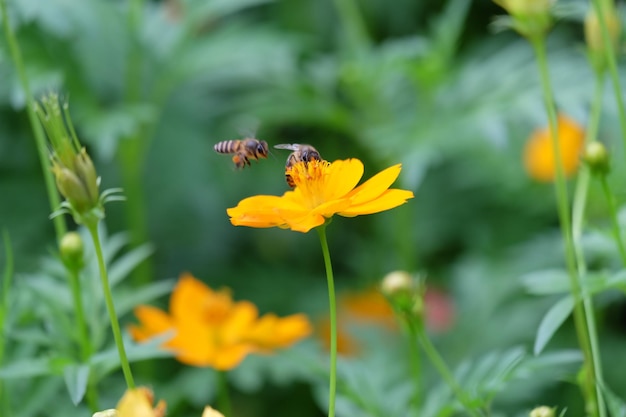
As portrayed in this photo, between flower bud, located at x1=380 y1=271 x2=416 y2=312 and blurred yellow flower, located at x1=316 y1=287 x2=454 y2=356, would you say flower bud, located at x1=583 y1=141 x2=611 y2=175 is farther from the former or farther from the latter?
blurred yellow flower, located at x1=316 y1=287 x2=454 y2=356

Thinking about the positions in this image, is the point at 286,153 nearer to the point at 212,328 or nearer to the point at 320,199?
the point at 212,328

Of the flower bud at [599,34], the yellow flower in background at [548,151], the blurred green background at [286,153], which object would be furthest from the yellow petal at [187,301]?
the yellow flower in background at [548,151]

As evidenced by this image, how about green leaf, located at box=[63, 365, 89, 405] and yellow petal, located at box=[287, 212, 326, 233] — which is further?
green leaf, located at box=[63, 365, 89, 405]

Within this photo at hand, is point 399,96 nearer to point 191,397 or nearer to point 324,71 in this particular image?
point 324,71

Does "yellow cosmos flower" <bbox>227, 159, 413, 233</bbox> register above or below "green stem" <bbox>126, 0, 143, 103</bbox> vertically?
below

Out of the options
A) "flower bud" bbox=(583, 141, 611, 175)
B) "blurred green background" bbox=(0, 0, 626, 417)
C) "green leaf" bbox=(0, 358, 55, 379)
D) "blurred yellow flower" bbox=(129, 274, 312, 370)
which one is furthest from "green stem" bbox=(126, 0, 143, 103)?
"flower bud" bbox=(583, 141, 611, 175)

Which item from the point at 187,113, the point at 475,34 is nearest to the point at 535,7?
the point at 187,113

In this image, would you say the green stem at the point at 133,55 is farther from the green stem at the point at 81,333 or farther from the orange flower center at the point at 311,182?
the orange flower center at the point at 311,182
